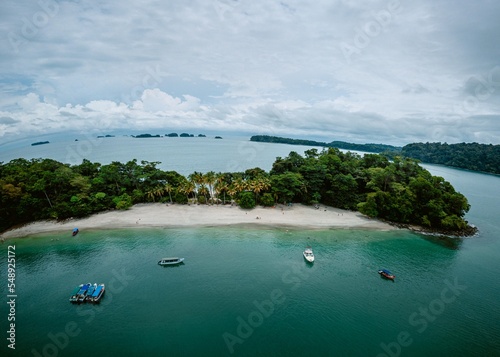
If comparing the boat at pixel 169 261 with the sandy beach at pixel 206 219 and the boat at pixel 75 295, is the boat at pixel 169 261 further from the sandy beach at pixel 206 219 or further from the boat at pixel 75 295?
the sandy beach at pixel 206 219

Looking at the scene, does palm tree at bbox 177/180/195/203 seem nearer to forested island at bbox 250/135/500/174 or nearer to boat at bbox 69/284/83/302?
boat at bbox 69/284/83/302

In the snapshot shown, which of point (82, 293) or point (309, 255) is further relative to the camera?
point (309, 255)

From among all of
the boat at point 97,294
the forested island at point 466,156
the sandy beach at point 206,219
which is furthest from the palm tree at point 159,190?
the forested island at point 466,156

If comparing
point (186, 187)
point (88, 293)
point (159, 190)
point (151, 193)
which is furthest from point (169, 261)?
point (151, 193)

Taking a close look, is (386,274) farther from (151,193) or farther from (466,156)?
(466,156)

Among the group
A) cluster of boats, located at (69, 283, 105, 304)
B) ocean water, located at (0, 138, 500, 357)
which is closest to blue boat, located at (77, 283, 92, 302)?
cluster of boats, located at (69, 283, 105, 304)

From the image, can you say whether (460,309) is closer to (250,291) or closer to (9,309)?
(250,291)

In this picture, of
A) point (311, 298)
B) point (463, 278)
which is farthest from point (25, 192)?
point (463, 278)
